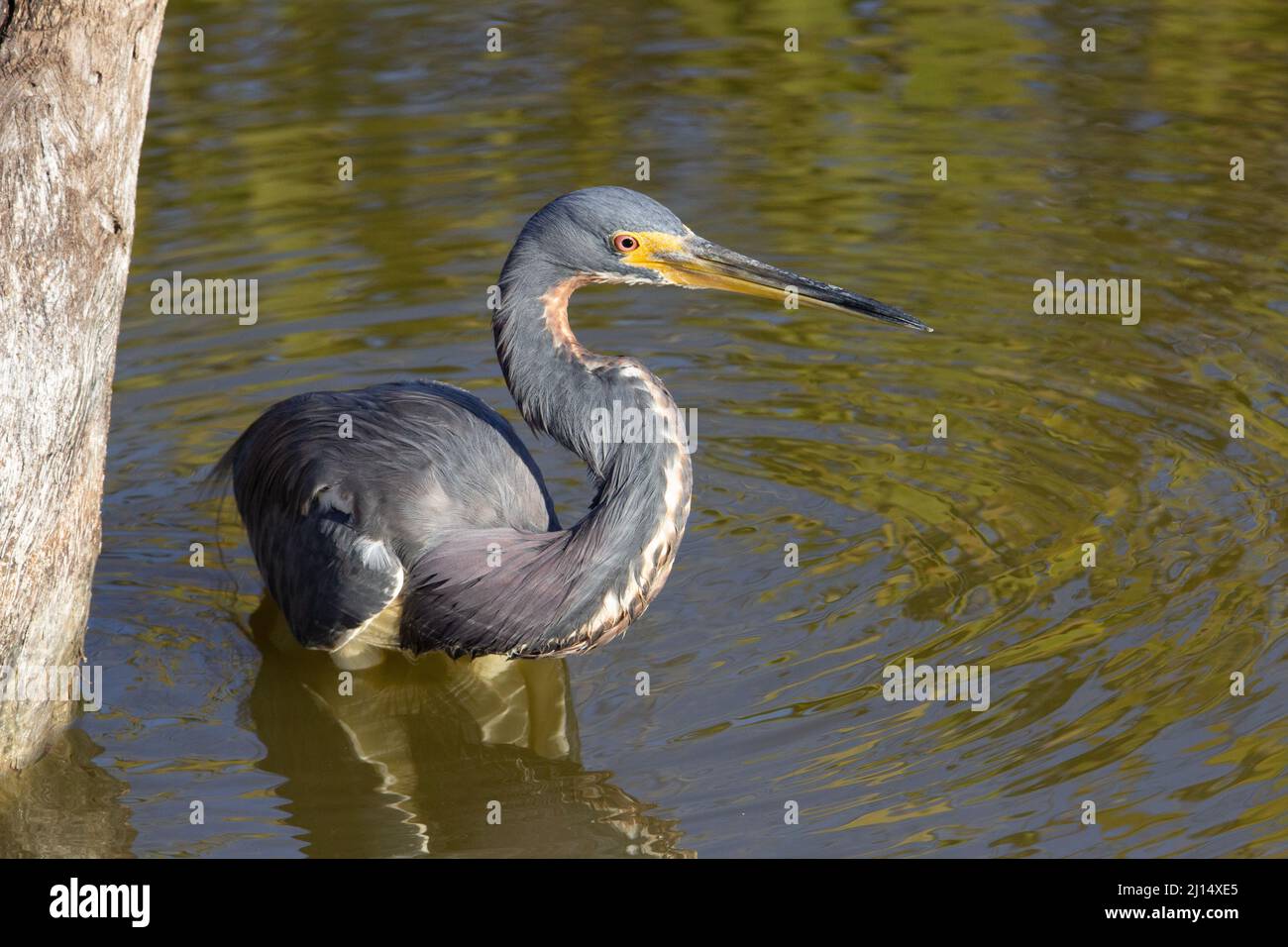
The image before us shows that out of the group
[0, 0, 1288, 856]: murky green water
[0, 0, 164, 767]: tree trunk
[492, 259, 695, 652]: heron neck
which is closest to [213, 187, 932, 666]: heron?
[492, 259, 695, 652]: heron neck

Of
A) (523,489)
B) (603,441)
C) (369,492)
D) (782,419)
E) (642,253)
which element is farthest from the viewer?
(782,419)

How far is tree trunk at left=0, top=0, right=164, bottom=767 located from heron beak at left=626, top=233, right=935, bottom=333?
1.78 metres

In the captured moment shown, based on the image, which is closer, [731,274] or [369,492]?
[731,274]

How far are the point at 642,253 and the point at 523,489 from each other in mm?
Answer: 1109

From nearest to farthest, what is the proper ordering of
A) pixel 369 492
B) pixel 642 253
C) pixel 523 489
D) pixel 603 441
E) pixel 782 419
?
1. pixel 603 441
2. pixel 642 253
3. pixel 369 492
4. pixel 523 489
5. pixel 782 419

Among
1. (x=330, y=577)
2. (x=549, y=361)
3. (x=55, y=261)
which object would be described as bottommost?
(x=330, y=577)

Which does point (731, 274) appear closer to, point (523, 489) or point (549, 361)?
point (549, 361)

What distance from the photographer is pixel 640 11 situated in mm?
13844

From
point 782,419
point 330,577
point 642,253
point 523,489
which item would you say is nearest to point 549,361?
point 642,253

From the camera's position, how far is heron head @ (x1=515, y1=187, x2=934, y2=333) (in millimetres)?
6125

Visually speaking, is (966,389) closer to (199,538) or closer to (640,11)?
(199,538)

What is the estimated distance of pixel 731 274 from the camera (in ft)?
20.5

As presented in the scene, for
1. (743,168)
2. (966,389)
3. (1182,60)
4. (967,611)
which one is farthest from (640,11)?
(967,611)

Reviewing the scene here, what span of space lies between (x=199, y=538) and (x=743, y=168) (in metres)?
4.88
